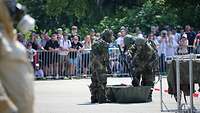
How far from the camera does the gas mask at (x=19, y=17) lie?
223 inches

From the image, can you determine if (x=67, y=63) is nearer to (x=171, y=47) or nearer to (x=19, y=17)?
(x=171, y=47)

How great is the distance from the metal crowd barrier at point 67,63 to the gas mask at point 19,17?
18979mm

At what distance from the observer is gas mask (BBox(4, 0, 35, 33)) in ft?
18.6

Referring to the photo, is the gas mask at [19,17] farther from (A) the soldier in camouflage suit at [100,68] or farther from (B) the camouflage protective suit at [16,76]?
(A) the soldier in camouflage suit at [100,68]

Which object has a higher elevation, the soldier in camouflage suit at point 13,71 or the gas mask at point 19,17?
the gas mask at point 19,17

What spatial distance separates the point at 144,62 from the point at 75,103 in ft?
6.93

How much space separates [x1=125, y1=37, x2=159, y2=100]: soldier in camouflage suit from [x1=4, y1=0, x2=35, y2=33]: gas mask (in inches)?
467

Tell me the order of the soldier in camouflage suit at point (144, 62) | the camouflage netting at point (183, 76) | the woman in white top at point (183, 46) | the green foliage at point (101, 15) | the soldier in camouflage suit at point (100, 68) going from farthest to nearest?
the green foliage at point (101, 15) < the woman in white top at point (183, 46) < the soldier in camouflage suit at point (144, 62) < the soldier in camouflage suit at point (100, 68) < the camouflage netting at point (183, 76)

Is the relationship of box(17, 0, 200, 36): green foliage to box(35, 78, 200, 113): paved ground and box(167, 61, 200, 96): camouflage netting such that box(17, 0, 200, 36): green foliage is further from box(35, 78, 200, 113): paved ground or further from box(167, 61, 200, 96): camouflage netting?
box(167, 61, 200, 96): camouflage netting

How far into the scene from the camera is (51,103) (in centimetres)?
1686

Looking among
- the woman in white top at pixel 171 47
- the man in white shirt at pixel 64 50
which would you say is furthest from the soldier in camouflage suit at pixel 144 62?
the woman in white top at pixel 171 47

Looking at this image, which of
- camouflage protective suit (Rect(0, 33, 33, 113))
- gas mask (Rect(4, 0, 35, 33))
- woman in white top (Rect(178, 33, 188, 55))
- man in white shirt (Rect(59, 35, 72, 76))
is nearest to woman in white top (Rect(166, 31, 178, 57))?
woman in white top (Rect(178, 33, 188, 55))

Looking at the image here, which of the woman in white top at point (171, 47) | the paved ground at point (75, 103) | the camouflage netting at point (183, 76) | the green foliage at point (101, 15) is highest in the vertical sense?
the green foliage at point (101, 15)

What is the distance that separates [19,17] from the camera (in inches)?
228
